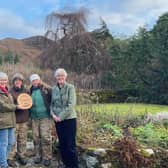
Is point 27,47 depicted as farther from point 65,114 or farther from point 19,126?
point 65,114

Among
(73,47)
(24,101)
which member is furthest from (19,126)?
(73,47)

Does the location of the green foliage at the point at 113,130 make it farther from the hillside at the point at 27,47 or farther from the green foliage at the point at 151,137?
the hillside at the point at 27,47

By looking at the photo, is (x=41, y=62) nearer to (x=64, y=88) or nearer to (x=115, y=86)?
(x=115, y=86)

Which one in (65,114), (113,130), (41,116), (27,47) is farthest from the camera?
(27,47)

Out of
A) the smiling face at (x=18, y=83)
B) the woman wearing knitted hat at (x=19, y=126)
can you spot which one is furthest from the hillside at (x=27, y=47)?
the smiling face at (x=18, y=83)

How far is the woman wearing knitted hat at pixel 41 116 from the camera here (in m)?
6.80

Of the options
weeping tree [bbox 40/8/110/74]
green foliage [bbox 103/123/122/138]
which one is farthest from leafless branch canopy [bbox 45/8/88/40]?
green foliage [bbox 103/123/122/138]

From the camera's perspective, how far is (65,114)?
6.44 meters

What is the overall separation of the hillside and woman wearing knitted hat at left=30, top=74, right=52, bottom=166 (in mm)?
19089

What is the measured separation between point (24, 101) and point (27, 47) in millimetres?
30626

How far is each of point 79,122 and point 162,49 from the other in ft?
47.6

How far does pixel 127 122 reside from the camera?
338 inches

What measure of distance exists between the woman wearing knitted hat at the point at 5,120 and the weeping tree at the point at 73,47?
60.1 ft

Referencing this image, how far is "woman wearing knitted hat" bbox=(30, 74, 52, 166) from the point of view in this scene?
22.3 feet
